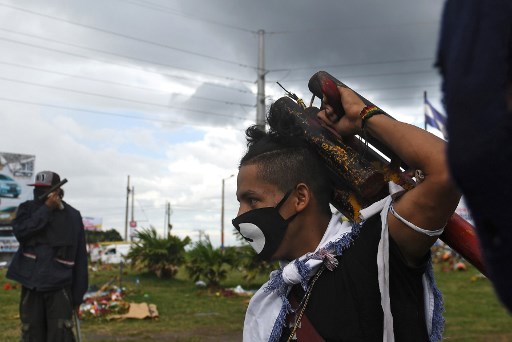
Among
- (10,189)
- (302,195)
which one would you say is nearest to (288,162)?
(302,195)

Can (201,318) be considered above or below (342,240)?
below

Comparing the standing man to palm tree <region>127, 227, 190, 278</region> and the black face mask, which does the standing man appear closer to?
the black face mask

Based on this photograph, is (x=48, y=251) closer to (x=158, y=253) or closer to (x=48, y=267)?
(x=48, y=267)

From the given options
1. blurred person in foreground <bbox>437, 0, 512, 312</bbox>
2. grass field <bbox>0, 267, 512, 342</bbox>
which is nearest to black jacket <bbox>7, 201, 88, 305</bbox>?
grass field <bbox>0, 267, 512, 342</bbox>

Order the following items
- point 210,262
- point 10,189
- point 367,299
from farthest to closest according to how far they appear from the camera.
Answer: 1. point 10,189
2. point 210,262
3. point 367,299

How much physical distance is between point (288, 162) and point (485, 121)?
4.83 feet

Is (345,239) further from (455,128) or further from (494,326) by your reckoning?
(494,326)

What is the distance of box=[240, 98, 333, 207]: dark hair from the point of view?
2.00 metres

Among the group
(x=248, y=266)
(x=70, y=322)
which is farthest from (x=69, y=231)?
(x=248, y=266)

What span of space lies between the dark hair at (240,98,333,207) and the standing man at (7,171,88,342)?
198 inches

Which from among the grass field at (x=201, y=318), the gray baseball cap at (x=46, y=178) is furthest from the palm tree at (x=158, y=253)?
the gray baseball cap at (x=46, y=178)

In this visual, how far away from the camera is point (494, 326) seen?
9570 mm

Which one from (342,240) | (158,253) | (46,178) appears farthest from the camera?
(158,253)

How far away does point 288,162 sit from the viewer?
2.04 m
